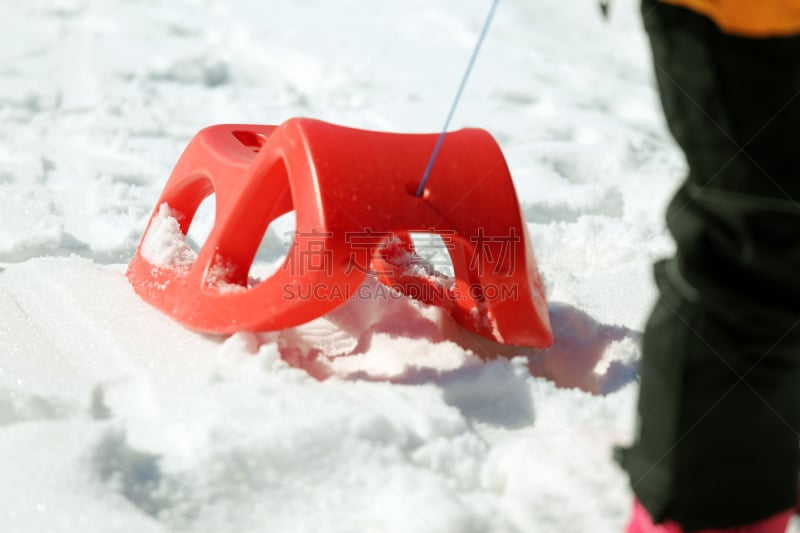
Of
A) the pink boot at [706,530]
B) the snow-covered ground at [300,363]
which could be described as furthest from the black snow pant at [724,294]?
the snow-covered ground at [300,363]

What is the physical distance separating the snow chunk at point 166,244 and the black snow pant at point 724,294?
35.9 inches

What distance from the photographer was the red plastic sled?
1.18 metres

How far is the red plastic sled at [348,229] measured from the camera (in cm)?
118

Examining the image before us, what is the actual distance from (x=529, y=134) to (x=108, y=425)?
1.83 m

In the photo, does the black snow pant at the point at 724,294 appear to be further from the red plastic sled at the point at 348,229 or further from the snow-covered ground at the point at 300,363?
the red plastic sled at the point at 348,229

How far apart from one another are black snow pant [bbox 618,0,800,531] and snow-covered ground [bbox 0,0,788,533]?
0.18 meters

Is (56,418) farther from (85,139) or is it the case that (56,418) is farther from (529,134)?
(529,134)

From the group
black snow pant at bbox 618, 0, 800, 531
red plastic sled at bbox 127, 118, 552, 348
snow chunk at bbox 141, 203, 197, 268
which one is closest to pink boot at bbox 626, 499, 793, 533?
black snow pant at bbox 618, 0, 800, 531

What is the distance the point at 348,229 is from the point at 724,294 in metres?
0.57

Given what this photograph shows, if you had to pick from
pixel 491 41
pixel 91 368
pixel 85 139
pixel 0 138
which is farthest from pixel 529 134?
pixel 91 368

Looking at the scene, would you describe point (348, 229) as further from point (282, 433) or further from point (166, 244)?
point (166, 244)

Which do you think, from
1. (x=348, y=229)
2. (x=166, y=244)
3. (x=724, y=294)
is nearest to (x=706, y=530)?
(x=724, y=294)

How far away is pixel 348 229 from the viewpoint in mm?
1165

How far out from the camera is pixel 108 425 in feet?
3.25
